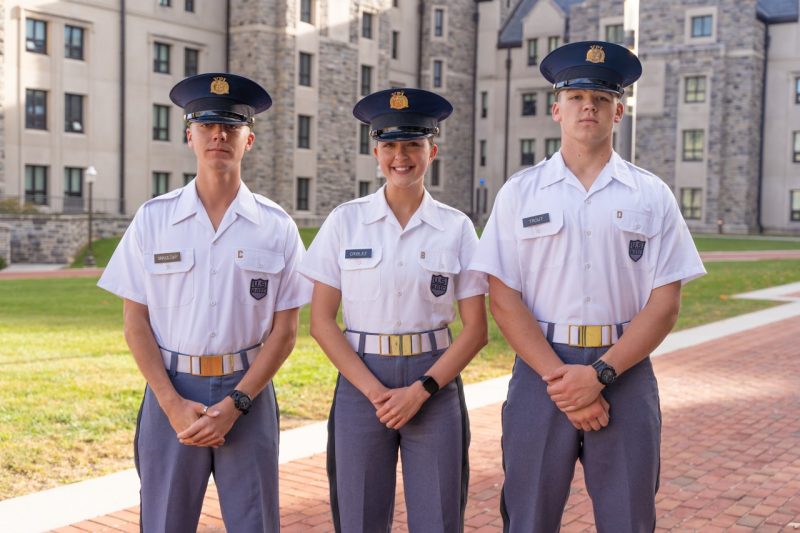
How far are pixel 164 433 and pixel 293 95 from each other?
4073 centimetres

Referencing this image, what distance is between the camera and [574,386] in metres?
3.66

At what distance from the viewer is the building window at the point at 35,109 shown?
35.8m

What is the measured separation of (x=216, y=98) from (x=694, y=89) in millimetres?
52248

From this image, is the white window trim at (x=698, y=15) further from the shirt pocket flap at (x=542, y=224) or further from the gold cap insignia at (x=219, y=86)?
the gold cap insignia at (x=219, y=86)

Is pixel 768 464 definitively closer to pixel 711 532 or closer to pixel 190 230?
pixel 711 532

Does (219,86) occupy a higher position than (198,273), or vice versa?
(219,86)

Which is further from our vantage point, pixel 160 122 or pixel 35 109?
pixel 160 122

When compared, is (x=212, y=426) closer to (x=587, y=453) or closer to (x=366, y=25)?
(x=587, y=453)

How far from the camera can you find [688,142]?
171 ft

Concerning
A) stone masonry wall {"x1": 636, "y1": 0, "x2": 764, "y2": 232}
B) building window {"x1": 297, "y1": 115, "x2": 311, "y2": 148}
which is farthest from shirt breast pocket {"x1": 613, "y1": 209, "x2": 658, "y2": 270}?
stone masonry wall {"x1": 636, "y1": 0, "x2": 764, "y2": 232}

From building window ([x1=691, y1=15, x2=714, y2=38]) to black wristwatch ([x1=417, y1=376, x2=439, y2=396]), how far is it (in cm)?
5269

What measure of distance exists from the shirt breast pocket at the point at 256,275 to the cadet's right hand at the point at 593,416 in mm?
1376

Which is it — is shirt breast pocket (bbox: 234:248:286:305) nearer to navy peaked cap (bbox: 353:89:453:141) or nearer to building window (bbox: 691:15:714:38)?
navy peaked cap (bbox: 353:89:453:141)

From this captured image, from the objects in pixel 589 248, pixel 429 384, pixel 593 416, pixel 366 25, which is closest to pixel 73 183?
pixel 366 25
